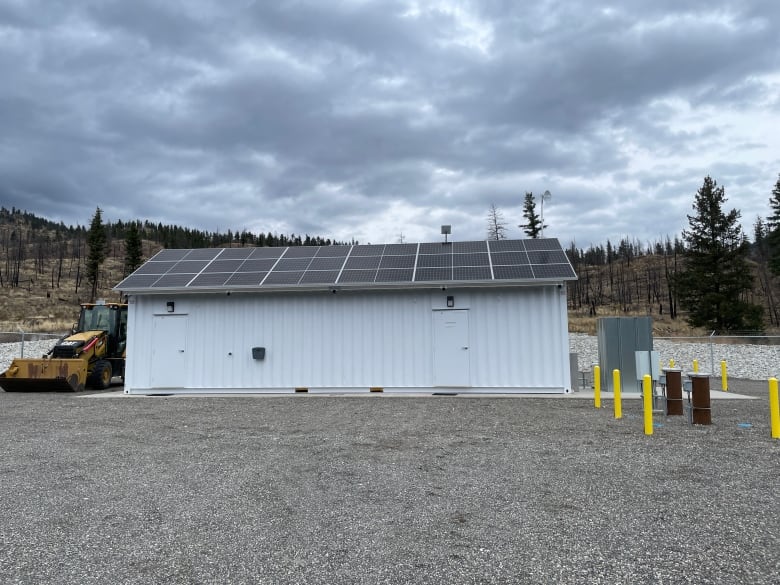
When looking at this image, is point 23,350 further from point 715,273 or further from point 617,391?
point 715,273

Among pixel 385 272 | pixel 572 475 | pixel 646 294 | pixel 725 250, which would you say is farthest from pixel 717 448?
pixel 646 294

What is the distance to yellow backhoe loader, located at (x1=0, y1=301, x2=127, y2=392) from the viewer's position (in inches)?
607

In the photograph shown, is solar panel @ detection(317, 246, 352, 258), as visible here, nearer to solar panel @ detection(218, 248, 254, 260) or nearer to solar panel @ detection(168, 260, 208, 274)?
solar panel @ detection(218, 248, 254, 260)

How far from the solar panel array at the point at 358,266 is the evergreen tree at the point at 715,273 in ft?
89.5

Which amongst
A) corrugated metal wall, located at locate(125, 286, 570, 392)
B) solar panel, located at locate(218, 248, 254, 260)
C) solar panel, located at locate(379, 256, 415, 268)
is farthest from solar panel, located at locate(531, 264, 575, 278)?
solar panel, located at locate(218, 248, 254, 260)

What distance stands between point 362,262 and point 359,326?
6.94 feet

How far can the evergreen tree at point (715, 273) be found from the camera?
35.9 metres

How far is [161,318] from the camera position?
14.6m

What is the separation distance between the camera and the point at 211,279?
14.6 metres

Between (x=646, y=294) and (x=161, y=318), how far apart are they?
240 ft

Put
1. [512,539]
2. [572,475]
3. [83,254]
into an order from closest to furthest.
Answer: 1. [512,539]
2. [572,475]
3. [83,254]

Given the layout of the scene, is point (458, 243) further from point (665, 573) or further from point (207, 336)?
point (665, 573)

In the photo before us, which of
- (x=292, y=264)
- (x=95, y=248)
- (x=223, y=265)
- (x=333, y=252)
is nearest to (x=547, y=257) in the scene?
(x=333, y=252)

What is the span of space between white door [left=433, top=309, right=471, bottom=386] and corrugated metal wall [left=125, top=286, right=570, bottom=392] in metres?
0.13
